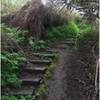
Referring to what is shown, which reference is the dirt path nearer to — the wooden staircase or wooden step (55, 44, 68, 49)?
the wooden staircase

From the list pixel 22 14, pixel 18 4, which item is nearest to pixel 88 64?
pixel 22 14

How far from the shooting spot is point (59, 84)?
4848 millimetres

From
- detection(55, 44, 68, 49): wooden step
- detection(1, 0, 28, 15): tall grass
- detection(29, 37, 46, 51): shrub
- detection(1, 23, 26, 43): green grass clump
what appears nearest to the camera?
detection(1, 23, 26, 43): green grass clump

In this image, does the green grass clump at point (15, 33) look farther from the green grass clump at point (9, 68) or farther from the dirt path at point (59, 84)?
the dirt path at point (59, 84)

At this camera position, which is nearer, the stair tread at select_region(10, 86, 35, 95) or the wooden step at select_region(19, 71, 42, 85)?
the stair tread at select_region(10, 86, 35, 95)

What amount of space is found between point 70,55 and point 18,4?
371 cm

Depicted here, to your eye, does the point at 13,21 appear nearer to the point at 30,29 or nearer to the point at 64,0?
the point at 30,29

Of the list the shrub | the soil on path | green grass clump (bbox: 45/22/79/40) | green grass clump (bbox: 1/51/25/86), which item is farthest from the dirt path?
green grass clump (bbox: 45/22/79/40)

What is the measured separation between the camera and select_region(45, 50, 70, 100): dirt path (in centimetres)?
439

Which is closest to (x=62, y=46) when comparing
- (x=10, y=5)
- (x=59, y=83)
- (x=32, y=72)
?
(x=32, y=72)

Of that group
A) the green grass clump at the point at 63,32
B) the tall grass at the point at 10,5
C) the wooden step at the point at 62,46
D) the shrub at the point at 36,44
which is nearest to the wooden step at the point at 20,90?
the shrub at the point at 36,44

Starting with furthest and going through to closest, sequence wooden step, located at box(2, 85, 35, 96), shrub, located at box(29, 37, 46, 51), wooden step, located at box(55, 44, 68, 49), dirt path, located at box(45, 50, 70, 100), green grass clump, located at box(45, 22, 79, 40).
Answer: green grass clump, located at box(45, 22, 79, 40), wooden step, located at box(55, 44, 68, 49), shrub, located at box(29, 37, 46, 51), dirt path, located at box(45, 50, 70, 100), wooden step, located at box(2, 85, 35, 96)

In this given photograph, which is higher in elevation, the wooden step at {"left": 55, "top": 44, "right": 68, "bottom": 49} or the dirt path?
the wooden step at {"left": 55, "top": 44, "right": 68, "bottom": 49}

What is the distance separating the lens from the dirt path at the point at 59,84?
4.39 meters
